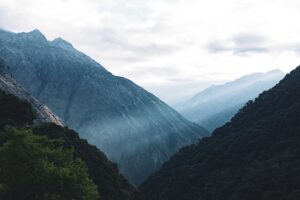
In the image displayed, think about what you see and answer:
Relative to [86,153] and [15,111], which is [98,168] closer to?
[86,153]

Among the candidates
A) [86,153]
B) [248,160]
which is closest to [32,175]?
[86,153]

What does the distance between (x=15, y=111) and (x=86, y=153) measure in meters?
15.5

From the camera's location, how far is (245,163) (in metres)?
103

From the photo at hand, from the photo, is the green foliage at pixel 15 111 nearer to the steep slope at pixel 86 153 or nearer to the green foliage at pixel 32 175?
the steep slope at pixel 86 153

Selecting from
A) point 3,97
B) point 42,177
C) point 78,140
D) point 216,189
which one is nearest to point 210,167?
point 216,189

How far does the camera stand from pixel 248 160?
340 ft

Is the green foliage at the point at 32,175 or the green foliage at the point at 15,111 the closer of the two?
the green foliage at the point at 32,175

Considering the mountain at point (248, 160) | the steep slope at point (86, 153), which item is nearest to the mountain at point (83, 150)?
the steep slope at point (86, 153)

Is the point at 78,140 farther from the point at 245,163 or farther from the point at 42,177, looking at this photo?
the point at 42,177

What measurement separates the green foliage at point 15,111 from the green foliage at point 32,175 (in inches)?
1407

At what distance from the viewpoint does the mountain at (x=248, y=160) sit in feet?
268

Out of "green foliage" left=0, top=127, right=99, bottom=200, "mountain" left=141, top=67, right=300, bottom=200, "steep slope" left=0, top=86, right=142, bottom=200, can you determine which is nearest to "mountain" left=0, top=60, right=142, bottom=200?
"steep slope" left=0, top=86, right=142, bottom=200

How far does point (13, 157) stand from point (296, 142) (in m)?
72.4

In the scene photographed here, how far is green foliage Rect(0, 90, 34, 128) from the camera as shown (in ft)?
244
